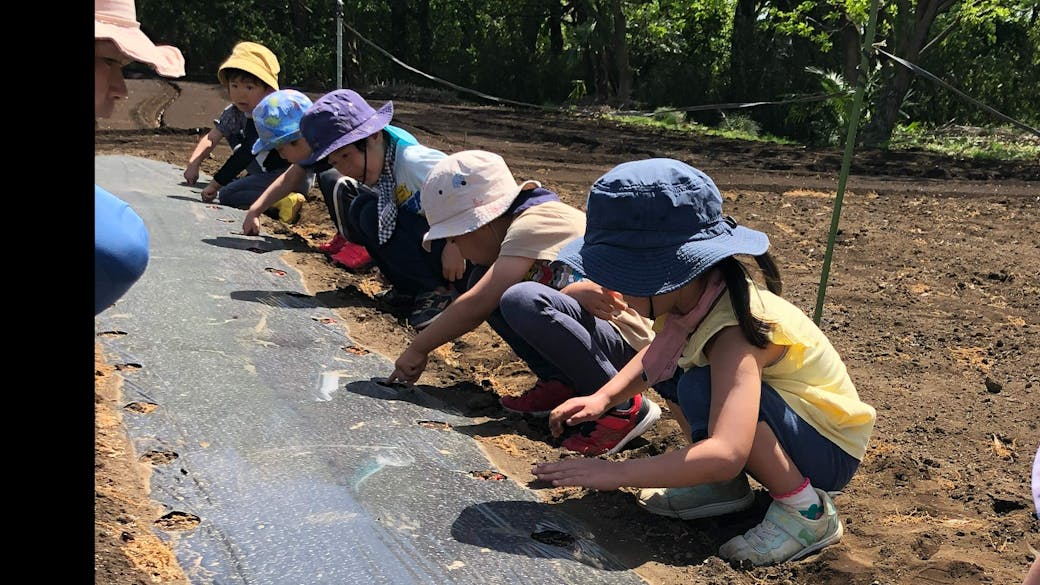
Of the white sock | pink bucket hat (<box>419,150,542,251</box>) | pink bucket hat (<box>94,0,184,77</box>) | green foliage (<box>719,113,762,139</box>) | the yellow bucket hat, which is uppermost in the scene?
pink bucket hat (<box>94,0,184,77</box>)

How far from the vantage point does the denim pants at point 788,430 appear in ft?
7.35

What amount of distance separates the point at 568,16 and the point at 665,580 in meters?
25.3

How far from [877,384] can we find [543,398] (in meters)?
1.38

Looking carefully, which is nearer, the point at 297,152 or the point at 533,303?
the point at 533,303

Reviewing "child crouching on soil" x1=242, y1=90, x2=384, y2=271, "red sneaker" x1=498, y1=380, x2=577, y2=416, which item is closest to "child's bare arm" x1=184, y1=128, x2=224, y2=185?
"child crouching on soil" x1=242, y1=90, x2=384, y2=271

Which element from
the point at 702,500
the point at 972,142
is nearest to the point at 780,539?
the point at 702,500

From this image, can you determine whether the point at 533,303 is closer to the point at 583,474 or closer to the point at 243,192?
the point at 583,474

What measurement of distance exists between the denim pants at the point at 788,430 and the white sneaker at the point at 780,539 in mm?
88

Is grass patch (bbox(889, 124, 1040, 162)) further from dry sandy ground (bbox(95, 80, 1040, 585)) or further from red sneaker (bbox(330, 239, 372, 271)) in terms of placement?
red sneaker (bbox(330, 239, 372, 271))

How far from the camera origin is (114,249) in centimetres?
122

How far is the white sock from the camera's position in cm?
227

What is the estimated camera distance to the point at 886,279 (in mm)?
5328

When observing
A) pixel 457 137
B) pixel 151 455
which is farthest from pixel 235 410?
pixel 457 137
